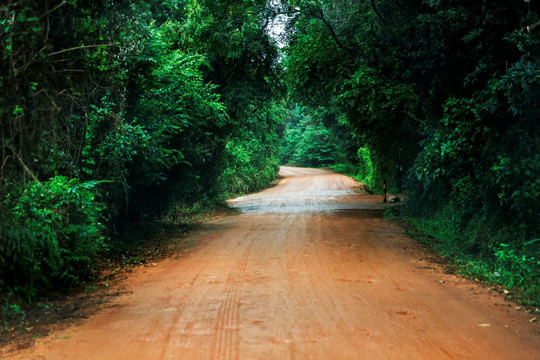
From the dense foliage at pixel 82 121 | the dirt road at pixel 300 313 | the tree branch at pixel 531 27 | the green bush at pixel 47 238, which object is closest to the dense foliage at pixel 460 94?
the tree branch at pixel 531 27

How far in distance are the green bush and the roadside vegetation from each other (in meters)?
0.03

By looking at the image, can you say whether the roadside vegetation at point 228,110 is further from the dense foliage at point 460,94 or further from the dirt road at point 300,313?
the dirt road at point 300,313

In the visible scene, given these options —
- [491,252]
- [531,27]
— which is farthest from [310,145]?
[531,27]

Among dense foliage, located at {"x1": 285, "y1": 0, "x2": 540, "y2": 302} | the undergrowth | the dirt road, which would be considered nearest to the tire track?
the dirt road

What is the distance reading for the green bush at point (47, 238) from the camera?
637cm

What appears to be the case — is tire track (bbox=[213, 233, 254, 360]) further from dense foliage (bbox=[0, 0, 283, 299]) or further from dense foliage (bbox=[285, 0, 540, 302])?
dense foliage (bbox=[285, 0, 540, 302])

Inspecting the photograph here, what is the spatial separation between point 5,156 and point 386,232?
1013 cm

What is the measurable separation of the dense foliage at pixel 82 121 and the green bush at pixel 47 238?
2 centimetres

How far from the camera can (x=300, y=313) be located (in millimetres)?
6000

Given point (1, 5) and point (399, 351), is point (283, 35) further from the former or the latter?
point (399, 351)

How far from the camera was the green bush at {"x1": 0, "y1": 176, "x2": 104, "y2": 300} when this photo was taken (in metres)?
6.37

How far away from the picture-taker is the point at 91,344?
16.8 feet

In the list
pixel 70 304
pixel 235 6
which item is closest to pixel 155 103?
pixel 235 6

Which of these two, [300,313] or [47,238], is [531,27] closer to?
[300,313]
